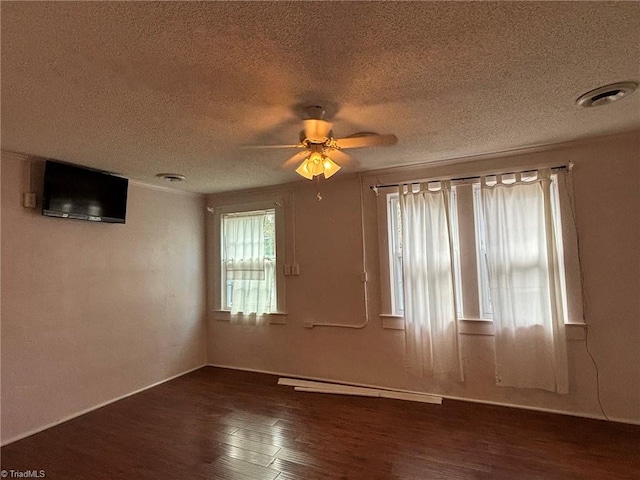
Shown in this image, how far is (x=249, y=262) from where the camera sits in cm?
443

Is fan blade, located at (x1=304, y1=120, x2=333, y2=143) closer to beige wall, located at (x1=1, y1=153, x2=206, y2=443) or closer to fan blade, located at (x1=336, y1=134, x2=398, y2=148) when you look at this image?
fan blade, located at (x1=336, y1=134, x2=398, y2=148)

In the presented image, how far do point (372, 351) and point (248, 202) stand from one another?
8.19 feet

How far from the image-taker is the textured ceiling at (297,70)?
130 centimetres

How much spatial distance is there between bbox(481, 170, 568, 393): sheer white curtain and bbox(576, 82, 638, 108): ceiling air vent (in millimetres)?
938

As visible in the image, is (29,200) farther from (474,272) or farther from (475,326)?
(475,326)

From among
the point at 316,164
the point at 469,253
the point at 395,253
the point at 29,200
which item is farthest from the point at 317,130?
the point at 29,200

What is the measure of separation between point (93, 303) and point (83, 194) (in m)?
1.11

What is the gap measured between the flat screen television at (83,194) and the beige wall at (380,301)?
4.61 ft

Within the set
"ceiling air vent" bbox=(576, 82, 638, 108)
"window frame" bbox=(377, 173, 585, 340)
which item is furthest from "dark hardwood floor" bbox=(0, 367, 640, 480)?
"ceiling air vent" bbox=(576, 82, 638, 108)

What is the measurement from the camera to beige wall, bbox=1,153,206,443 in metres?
2.80

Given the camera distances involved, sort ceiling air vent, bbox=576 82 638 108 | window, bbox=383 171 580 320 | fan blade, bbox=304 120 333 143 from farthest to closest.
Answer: window, bbox=383 171 580 320 < fan blade, bbox=304 120 333 143 < ceiling air vent, bbox=576 82 638 108

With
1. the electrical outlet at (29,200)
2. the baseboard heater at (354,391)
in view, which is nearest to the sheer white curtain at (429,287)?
the baseboard heater at (354,391)

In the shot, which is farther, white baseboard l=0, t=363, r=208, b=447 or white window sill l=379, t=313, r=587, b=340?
white window sill l=379, t=313, r=587, b=340

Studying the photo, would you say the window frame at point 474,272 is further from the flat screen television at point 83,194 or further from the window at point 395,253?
the flat screen television at point 83,194
